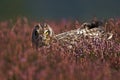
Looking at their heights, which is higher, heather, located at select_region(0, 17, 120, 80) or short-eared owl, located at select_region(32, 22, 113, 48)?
short-eared owl, located at select_region(32, 22, 113, 48)

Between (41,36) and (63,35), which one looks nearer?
(41,36)

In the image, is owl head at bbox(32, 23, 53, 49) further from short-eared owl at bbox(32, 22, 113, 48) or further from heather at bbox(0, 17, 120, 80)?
heather at bbox(0, 17, 120, 80)

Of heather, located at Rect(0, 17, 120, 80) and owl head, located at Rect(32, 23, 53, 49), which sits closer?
heather, located at Rect(0, 17, 120, 80)

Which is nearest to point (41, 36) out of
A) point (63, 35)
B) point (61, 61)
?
point (63, 35)

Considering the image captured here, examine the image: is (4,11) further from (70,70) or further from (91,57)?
(70,70)

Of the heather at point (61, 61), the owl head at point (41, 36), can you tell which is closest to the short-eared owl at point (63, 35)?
the owl head at point (41, 36)

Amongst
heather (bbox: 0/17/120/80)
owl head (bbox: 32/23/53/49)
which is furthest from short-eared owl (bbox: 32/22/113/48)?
heather (bbox: 0/17/120/80)

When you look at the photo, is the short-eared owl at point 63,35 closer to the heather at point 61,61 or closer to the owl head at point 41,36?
the owl head at point 41,36

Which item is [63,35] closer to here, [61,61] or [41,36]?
[41,36]

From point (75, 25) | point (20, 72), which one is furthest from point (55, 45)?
point (75, 25)
